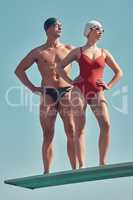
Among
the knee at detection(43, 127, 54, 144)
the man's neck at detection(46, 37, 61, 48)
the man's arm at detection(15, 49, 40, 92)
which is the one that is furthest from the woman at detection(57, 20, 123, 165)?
the knee at detection(43, 127, 54, 144)

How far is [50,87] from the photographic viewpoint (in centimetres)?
1553

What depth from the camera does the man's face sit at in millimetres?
15578

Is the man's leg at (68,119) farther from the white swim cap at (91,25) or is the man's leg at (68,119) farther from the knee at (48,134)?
the white swim cap at (91,25)

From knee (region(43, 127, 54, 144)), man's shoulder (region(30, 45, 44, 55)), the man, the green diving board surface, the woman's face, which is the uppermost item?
the woman's face

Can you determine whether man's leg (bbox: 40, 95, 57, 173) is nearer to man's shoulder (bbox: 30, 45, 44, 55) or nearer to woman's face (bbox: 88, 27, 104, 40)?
man's shoulder (bbox: 30, 45, 44, 55)

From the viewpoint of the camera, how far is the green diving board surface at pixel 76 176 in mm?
14266

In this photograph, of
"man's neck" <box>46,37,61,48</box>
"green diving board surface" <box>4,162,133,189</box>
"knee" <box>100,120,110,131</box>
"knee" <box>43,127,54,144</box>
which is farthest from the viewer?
"man's neck" <box>46,37,61,48</box>

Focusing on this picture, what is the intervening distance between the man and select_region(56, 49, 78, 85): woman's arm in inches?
7.0

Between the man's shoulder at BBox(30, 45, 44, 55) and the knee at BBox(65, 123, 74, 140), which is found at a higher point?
the man's shoulder at BBox(30, 45, 44, 55)

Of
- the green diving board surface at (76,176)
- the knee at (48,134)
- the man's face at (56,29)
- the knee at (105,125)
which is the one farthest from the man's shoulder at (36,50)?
the green diving board surface at (76,176)

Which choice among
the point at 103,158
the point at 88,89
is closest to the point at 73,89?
the point at 88,89

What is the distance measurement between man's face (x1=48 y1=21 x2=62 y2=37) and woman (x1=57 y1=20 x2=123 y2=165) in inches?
20.7

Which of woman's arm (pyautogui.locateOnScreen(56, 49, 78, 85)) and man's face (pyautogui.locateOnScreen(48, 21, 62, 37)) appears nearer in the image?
woman's arm (pyautogui.locateOnScreen(56, 49, 78, 85))

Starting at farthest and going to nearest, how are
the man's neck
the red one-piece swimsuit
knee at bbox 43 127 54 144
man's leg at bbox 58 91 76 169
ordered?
the man's neck < knee at bbox 43 127 54 144 < man's leg at bbox 58 91 76 169 < the red one-piece swimsuit
